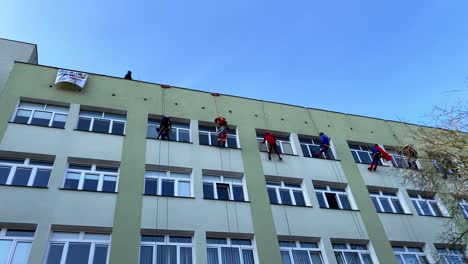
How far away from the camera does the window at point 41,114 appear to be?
13414 mm

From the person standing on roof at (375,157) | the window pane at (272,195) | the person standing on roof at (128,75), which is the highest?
the person standing on roof at (128,75)

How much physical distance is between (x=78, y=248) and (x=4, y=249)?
1.82 metres

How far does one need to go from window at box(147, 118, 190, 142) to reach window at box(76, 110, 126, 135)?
1056 mm

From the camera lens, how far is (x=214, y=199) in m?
12.7

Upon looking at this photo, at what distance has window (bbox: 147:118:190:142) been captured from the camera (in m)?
14.7

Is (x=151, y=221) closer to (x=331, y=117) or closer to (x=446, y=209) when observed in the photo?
(x=331, y=117)

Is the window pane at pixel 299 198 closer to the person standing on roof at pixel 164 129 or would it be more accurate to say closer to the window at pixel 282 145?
the window at pixel 282 145

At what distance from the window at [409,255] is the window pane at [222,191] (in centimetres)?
652

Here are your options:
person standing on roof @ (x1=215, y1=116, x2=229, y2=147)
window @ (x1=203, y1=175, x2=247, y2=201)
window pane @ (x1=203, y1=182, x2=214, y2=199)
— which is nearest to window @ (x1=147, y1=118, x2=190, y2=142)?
person standing on roof @ (x1=215, y1=116, x2=229, y2=147)

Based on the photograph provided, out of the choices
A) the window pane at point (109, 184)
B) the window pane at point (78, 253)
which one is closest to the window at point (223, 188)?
the window pane at point (109, 184)

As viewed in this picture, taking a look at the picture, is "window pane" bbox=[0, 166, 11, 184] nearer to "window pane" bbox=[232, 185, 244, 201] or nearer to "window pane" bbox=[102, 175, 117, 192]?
"window pane" bbox=[102, 175, 117, 192]

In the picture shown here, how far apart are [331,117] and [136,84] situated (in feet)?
30.9

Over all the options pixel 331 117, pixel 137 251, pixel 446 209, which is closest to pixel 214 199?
pixel 137 251

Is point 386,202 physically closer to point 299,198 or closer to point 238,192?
point 299,198
